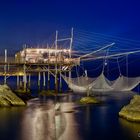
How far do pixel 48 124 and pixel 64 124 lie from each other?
135 centimetres

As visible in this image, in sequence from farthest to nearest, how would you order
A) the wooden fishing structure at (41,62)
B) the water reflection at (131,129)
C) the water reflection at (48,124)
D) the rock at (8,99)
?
the wooden fishing structure at (41,62) < the rock at (8,99) < the water reflection at (131,129) < the water reflection at (48,124)

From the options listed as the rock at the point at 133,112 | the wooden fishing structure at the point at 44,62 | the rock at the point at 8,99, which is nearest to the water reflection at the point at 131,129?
the rock at the point at 133,112

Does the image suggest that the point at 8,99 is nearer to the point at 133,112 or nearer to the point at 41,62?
the point at 133,112

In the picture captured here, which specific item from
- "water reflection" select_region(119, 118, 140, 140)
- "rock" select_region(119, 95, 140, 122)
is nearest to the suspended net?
"rock" select_region(119, 95, 140, 122)

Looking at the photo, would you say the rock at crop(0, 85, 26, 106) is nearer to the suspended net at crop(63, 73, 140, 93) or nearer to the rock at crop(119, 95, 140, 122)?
the rock at crop(119, 95, 140, 122)

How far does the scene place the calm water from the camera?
2859 cm

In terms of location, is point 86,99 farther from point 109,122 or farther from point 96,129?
point 96,129

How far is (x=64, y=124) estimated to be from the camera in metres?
32.8

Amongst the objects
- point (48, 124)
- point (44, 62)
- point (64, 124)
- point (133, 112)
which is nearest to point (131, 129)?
point (133, 112)

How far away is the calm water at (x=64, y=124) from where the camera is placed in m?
28.6

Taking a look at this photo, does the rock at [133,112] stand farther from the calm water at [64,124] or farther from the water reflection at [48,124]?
the water reflection at [48,124]

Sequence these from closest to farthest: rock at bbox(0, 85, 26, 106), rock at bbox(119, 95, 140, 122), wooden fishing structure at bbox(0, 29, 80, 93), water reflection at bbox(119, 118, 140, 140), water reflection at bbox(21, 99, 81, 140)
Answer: water reflection at bbox(21, 99, 81, 140) → water reflection at bbox(119, 118, 140, 140) → rock at bbox(119, 95, 140, 122) → rock at bbox(0, 85, 26, 106) → wooden fishing structure at bbox(0, 29, 80, 93)

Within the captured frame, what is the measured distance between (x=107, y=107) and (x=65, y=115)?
30.0 ft

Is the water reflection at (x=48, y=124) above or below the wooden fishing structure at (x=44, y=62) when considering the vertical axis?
below
